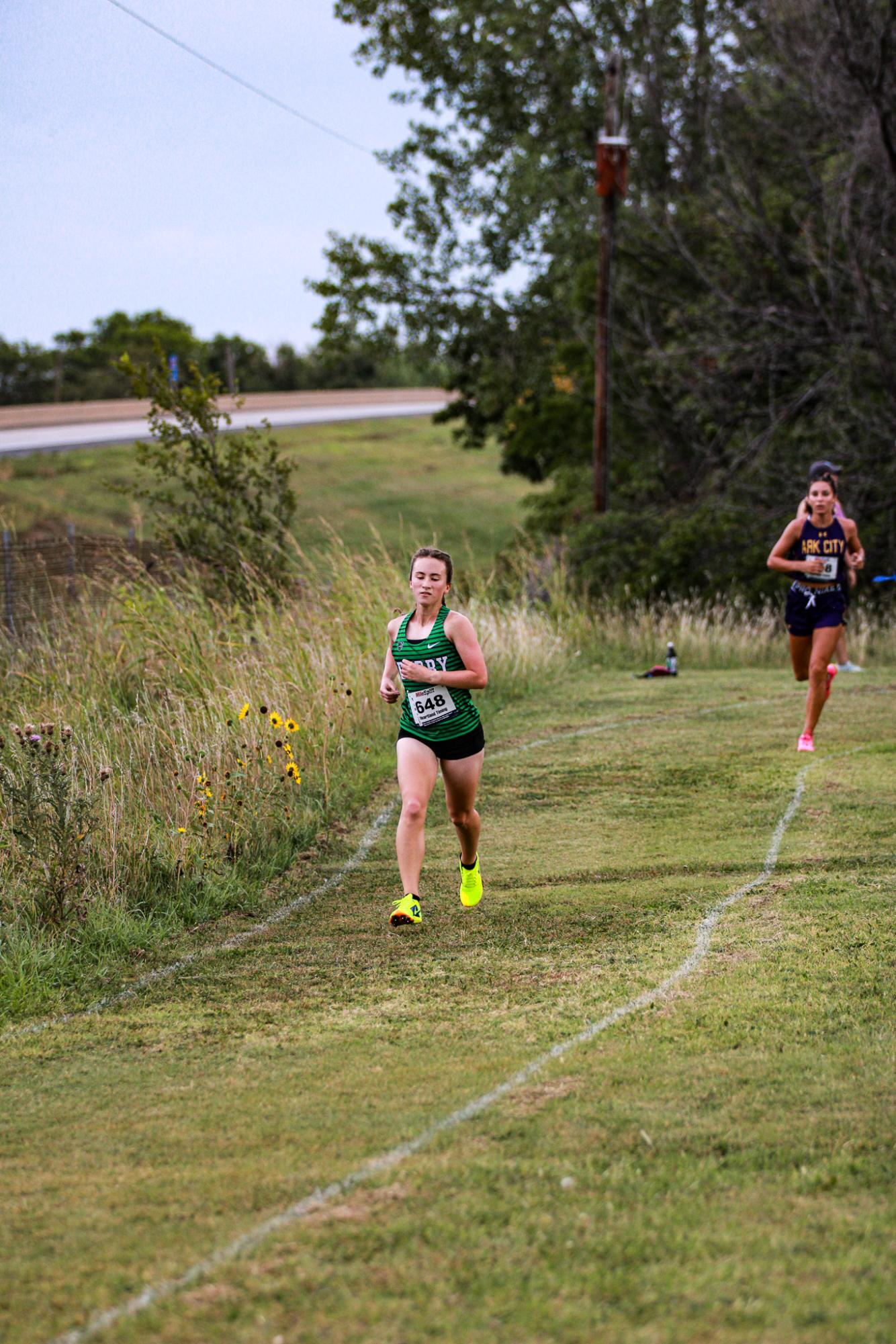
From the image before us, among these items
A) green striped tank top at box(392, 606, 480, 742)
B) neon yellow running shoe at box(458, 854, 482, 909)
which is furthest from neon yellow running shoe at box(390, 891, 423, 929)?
green striped tank top at box(392, 606, 480, 742)

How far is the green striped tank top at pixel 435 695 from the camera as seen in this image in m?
6.67

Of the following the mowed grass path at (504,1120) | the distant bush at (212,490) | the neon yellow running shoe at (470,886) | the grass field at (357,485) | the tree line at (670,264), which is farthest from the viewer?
the grass field at (357,485)

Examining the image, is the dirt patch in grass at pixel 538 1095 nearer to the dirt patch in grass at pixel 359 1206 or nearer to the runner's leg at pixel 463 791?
the dirt patch in grass at pixel 359 1206

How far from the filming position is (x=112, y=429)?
44.9m

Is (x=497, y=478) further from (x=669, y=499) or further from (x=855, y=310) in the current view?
(x=855, y=310)

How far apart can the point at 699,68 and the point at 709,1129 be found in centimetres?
3190

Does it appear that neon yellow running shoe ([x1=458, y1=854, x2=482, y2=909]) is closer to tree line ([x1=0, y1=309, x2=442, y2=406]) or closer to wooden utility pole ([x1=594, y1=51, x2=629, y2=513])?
wooden utility pole ([x1=594, y1=51, x2=629, y2=513])

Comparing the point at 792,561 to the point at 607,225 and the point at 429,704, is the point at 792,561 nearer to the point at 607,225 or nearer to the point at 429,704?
the point at 429,704

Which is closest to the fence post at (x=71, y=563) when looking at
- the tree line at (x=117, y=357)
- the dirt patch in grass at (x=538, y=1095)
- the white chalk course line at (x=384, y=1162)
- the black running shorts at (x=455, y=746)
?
the black running shorts at (x=455, y=746)

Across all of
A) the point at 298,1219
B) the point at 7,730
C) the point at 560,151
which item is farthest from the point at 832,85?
the point at 298,1219

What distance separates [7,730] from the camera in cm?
1003

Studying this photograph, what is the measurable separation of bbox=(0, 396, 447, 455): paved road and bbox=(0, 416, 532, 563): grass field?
0.87 metres

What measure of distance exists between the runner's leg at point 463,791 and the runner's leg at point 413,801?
0.36 ft

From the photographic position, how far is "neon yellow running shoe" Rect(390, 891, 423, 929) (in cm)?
662
